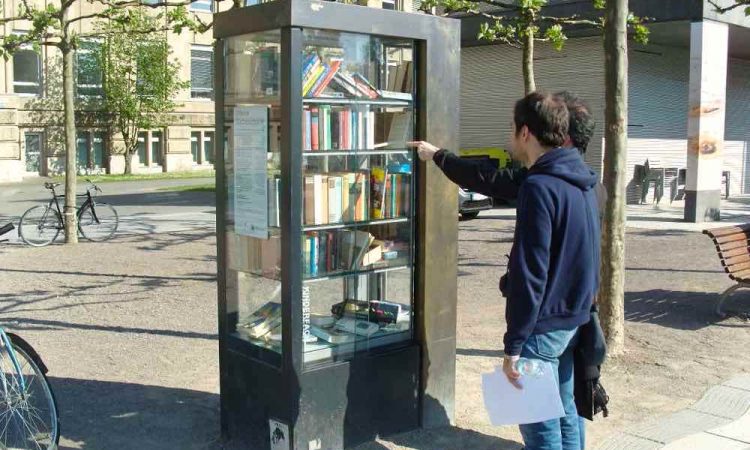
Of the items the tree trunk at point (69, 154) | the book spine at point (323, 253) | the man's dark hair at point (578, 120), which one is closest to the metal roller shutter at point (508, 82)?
the tree trunk at point (69, 154)

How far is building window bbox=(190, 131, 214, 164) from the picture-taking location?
35125 millimetres

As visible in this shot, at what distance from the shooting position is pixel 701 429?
202 inches

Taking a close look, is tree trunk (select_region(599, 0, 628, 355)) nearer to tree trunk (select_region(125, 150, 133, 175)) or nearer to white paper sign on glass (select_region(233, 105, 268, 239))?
white paper sign on glass (select_region(233, 105, 268, 239))

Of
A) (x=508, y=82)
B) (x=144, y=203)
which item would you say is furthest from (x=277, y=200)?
(x=508, y=82)

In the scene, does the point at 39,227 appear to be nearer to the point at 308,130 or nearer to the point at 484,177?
the point at 308,130

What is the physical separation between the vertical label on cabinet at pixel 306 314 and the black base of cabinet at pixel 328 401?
204mm

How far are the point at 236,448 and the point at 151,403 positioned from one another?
0.99m

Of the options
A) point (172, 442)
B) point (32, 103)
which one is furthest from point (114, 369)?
point (32, 103)

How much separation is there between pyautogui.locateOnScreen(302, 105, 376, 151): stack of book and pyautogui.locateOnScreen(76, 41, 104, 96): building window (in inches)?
1132

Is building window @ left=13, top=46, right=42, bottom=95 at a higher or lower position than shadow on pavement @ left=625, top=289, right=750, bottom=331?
higher

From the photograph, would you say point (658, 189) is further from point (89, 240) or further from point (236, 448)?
point (236, 448)

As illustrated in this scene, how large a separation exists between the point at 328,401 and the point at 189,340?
2960mm

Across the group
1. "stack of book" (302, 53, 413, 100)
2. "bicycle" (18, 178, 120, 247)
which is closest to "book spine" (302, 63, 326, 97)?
"stack of book" (302, 53, 413, 100)

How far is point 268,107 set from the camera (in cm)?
449
